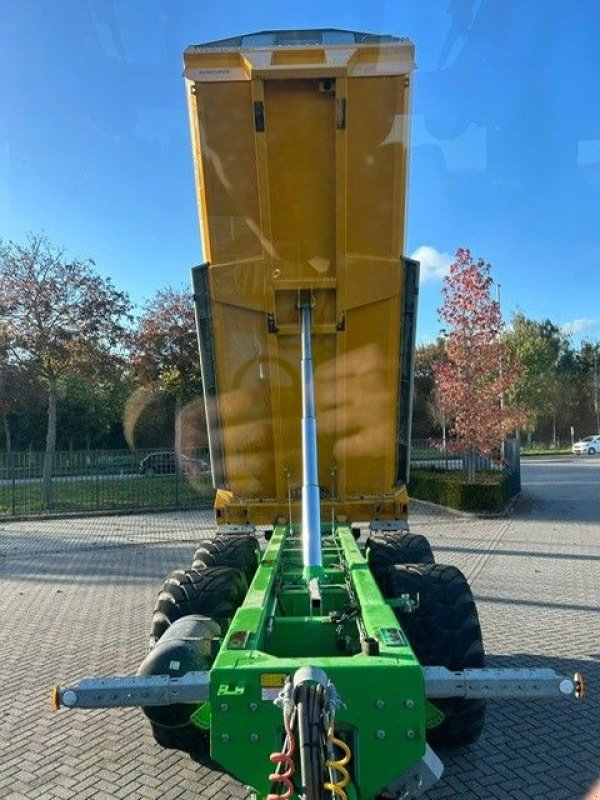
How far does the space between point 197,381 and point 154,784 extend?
2260 cm

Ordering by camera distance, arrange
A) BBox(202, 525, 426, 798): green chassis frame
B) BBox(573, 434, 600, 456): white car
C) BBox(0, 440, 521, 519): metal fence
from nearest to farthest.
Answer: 1. BBox(202, 525, 426, 798): green chassis frame
2. BBox(0, 440, 521, 519): metal fence
3. BBox(573, 434, 600, 456): white car

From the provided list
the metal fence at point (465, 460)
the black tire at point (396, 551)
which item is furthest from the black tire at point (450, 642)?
the metal fence at point (465, 460)

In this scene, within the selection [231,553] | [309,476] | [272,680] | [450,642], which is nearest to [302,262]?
[309,476]

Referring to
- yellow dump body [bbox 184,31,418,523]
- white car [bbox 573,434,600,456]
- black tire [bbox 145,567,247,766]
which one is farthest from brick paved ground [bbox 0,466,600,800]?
white car [bbox 573,434,600,456]

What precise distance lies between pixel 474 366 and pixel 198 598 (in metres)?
16.7

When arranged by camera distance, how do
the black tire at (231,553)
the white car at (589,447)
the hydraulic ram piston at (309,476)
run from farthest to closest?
the white car at (589,447)
the black tire at (231,553)
the hydraulic ram piston at (309,476)

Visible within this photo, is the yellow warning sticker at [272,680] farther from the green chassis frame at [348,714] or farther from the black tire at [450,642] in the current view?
the black tire at [450,642]

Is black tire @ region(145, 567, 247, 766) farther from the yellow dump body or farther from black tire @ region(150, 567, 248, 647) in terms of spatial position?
the yellow dump body

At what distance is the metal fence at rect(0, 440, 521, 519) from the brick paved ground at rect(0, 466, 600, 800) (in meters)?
5.89

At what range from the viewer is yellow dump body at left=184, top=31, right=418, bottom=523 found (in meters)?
4.88

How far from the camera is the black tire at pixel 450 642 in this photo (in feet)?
13.6

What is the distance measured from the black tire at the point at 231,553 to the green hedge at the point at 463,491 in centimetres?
1196

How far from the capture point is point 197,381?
26.3 meters

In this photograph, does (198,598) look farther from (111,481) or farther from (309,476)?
(111,481)
